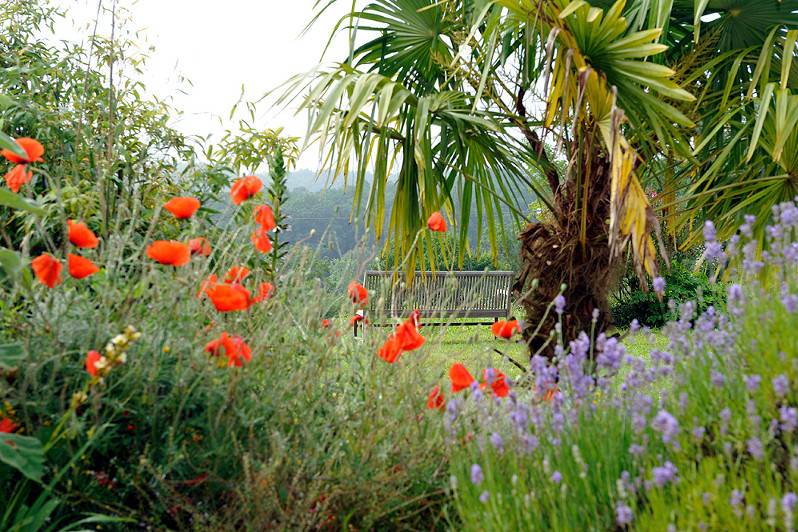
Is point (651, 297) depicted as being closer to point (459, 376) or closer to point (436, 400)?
point (436, 400)

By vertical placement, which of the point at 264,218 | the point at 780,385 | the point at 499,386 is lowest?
the point at 499,386

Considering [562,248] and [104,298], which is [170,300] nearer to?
[104,298]

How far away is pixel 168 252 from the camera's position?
5.73 feet

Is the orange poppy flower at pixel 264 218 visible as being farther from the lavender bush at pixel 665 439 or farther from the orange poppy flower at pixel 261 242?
the lavender bush at pixel 665 439

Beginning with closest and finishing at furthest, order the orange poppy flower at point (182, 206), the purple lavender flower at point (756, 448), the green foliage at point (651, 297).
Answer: the purple lavender flower at point (756, 448) → the orange poppy flower at point (182, 206) → the green foliage at point (651, 297)

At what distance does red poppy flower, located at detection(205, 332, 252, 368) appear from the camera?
1.75 meters

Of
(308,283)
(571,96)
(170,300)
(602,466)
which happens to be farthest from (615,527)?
(571,96)

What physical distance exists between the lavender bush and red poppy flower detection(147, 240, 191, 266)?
735mm

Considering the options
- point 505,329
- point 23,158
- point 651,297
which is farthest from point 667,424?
point 651,297

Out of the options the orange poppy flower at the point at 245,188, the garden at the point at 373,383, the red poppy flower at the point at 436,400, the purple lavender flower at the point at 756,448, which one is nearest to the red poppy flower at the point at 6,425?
the garden at the point at 373,383

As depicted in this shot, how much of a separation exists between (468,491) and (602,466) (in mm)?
282

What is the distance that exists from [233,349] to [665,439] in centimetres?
97

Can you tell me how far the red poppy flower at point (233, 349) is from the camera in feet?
5.74

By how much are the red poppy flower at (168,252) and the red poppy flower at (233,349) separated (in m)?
0.21
